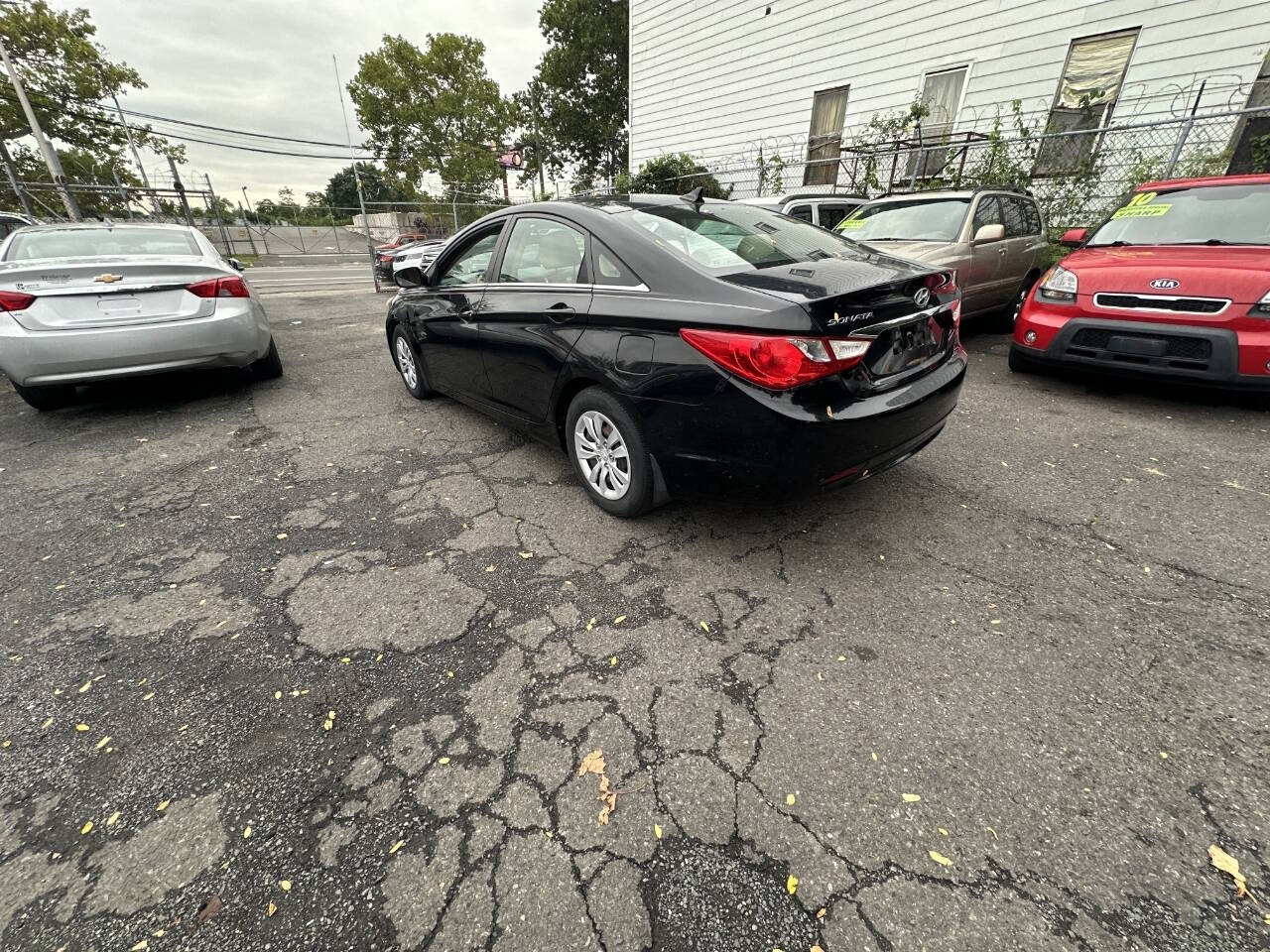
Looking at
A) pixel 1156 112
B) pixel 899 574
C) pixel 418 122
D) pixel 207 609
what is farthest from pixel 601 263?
pixel 418 122

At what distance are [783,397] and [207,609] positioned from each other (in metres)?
2.59

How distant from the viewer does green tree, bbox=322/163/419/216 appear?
37.1 m

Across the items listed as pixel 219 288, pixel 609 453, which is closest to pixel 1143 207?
pixel 609 453

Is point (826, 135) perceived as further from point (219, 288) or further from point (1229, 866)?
point (1229, 866)

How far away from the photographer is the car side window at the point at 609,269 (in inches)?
101

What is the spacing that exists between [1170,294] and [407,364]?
5855 millimetres

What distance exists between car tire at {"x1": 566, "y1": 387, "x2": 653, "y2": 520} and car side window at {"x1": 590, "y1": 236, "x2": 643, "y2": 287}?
1.71 ft

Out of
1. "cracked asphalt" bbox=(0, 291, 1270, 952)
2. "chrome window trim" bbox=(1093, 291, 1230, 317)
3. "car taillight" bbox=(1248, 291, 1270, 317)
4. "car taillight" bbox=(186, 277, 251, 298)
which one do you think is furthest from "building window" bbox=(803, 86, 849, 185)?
"cracked asphalt" bbox=(0, 291, 1270, 952)

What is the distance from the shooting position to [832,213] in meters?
7.64

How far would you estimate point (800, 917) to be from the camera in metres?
1.31

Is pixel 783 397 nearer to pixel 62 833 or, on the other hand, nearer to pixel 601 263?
pixel 601 263

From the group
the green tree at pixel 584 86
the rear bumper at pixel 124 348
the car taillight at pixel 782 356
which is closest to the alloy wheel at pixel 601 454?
the car taillight at pixel 782 356

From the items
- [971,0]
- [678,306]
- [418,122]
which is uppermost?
[418,122]

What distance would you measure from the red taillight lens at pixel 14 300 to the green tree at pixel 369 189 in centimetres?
1224
